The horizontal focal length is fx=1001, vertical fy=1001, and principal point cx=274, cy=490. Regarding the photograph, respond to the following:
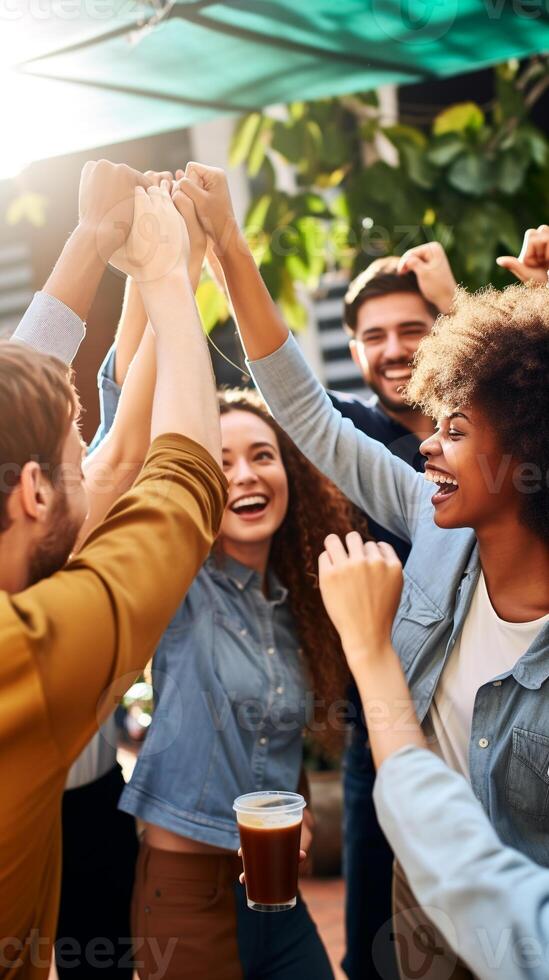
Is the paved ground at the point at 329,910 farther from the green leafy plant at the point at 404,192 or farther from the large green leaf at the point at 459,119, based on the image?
the large green leaf at the point at 459,119

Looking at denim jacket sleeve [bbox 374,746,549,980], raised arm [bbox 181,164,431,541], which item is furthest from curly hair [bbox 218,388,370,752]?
denim jacket sleeve [bbox 374,746,549,980]

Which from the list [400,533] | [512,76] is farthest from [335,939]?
[512,76]

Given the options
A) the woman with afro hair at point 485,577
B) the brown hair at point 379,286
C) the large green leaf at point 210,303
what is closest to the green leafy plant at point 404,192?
the large green leaf at point 210,303

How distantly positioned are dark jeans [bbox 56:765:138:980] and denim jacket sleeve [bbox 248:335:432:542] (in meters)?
0.83

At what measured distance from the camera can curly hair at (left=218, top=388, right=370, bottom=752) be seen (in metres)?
1.81

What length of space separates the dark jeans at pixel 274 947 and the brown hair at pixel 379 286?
45.8 inches

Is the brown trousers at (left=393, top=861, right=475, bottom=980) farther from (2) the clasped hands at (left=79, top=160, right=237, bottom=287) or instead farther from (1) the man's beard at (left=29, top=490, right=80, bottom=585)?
(2) the clasped hands at (left=79, top=160, right=237, bottom=287)

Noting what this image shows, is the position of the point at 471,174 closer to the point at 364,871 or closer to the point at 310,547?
the point at 310,547

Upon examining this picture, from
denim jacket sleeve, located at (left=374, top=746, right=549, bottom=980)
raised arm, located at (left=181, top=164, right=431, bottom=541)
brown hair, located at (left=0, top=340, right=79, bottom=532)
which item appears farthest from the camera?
raised arm, located at (left=181, top=164, right=431, bottom=541)

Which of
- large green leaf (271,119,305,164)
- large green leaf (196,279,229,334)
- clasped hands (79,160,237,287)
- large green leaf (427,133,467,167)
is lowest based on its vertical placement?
large green leaf (196,279,229,334)

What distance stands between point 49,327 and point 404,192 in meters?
1.84

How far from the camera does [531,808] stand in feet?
3.57

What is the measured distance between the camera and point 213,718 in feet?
5.39

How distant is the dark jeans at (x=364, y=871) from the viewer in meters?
1.95
